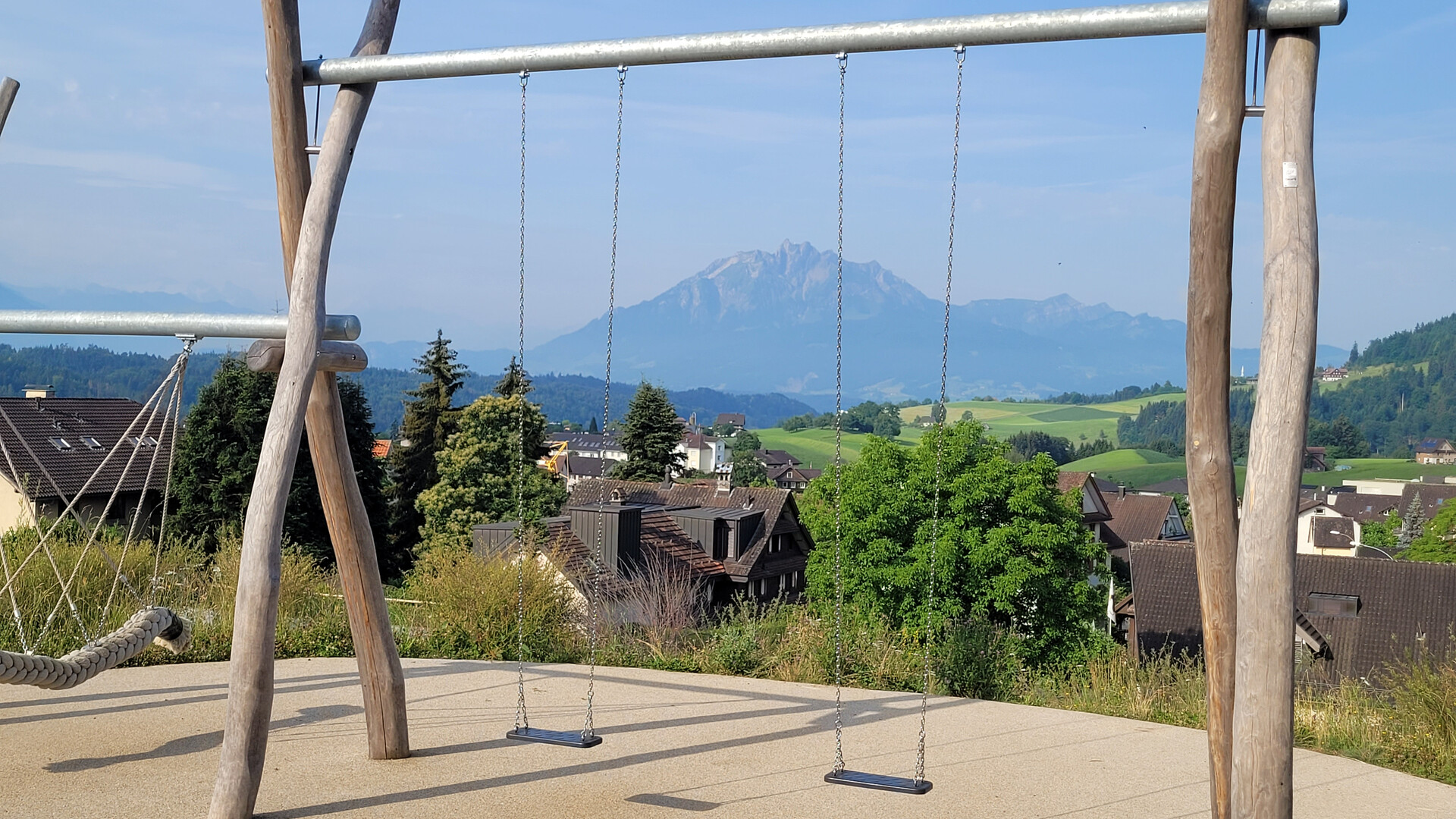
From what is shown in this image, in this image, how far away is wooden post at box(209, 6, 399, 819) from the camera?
14.7ft

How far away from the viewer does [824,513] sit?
33219mm

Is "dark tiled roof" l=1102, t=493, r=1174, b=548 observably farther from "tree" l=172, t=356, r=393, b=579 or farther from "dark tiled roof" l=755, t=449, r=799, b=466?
"tree" l=172, t=356, r=393, b=579

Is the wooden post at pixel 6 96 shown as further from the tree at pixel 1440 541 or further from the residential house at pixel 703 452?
the residential house at pixel 703 452

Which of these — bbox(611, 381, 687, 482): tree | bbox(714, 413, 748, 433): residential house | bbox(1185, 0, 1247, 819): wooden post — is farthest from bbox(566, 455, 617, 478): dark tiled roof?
bbox(1185, 0, 1247, 819): wooden post

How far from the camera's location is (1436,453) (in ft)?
326

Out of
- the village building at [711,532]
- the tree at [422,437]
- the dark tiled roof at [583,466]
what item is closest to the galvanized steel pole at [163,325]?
the village building at [711,532]

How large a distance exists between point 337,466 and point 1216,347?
3657 millimetres

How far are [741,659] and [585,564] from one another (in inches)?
118

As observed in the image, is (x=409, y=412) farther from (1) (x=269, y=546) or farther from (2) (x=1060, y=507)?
(1) (x=269, y=546)

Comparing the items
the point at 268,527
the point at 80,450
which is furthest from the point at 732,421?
the point at 268,527

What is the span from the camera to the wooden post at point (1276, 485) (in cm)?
359

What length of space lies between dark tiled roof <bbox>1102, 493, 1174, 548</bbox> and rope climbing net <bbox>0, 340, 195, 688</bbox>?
5103cm

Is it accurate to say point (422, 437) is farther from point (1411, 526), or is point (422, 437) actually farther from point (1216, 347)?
point (1411, 526)

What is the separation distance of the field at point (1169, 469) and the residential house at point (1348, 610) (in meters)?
56.8
